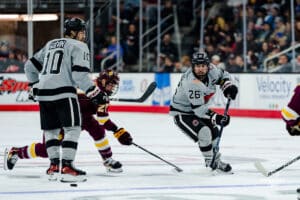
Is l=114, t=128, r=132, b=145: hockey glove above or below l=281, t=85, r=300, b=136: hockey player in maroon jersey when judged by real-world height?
below

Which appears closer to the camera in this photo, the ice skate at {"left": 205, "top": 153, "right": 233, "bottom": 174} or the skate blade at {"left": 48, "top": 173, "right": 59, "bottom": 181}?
the skate blade at {"left": 48, "top": 173, "right": 59, "bottom": 181}

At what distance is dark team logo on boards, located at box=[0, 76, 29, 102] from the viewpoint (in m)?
16.4

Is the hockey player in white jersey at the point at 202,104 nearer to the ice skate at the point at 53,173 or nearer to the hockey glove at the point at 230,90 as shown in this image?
the hockey glove at the point at 230,90

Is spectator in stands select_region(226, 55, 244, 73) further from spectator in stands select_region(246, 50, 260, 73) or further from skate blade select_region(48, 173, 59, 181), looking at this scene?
skate blade select_region(48, 173, 59, 181)

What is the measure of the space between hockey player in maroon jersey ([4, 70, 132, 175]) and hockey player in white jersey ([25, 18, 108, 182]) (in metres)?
0.44

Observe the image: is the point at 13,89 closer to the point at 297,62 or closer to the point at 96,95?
the point at 297,62

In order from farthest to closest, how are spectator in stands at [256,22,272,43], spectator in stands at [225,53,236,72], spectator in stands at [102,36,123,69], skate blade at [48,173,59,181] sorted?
1. spectator in stands at [102,36,123,69]
2. spectator in stands at [256,22,272,43]
3. spectator in stands at [225,53,236,72]
4. skate blade at [48,173,59,181]

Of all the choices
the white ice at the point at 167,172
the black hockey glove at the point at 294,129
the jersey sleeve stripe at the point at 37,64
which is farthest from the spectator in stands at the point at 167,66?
the black hockey glove at the point at 294,129

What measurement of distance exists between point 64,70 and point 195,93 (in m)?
1.16

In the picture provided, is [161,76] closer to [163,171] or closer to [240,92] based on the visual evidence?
[240,92]

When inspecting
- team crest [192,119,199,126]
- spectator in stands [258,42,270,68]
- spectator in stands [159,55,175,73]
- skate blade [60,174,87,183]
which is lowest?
skate blade [60,174,87,183]

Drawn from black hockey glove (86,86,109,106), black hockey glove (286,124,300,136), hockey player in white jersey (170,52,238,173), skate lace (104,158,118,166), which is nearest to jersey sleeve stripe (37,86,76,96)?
black hockey glove (86,86,109,106)

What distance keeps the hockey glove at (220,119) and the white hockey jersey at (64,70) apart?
1247mm

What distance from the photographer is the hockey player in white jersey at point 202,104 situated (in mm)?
7301
